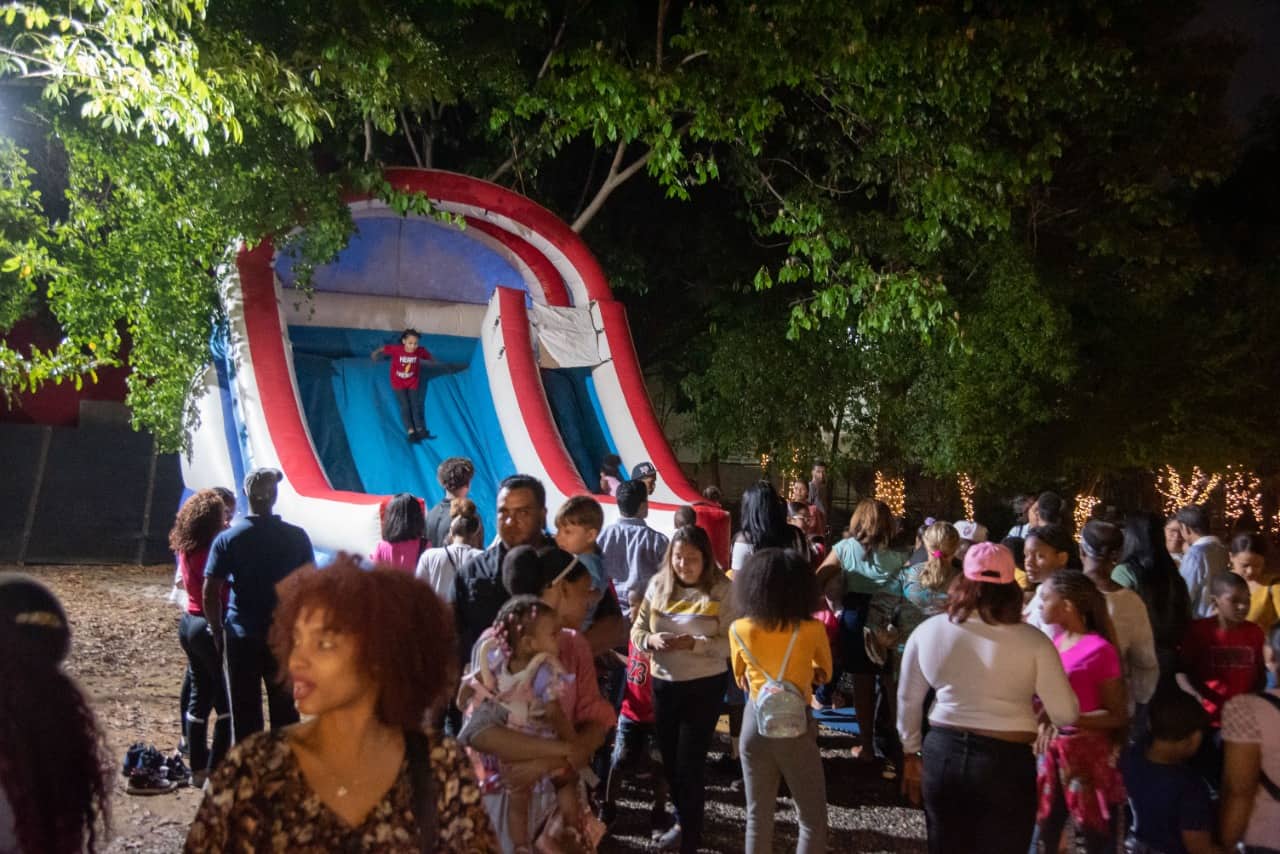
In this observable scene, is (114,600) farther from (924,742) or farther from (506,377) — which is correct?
(924,742)

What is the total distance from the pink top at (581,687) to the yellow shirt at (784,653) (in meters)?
0.80

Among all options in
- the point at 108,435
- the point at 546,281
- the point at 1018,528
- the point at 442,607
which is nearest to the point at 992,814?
the point at 442,607

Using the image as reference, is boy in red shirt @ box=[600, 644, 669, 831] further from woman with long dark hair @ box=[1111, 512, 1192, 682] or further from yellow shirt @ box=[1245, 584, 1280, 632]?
yellow shirt @ box=[1245, 584, 1280, 632]

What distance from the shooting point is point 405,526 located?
584 centimetres

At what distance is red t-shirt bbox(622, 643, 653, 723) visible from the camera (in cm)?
526

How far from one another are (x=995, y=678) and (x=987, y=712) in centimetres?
11

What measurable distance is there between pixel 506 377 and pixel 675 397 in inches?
349

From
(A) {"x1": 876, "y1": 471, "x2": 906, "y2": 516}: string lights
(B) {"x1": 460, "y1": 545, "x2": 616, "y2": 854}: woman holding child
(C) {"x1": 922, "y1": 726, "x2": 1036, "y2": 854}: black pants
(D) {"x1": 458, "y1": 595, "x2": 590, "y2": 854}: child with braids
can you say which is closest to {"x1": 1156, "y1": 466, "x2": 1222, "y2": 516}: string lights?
(A) {"x1": 876, "y1": 471, "x2": 906, "y2": 516}: string lights

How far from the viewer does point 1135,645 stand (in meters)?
4.41

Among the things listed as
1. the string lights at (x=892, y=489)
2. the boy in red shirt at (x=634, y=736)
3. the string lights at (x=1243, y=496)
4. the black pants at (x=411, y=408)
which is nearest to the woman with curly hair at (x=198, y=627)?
the boy in red shirt at (x=634, y=736)

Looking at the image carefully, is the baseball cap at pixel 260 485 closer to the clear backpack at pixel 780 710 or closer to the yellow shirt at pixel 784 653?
the yellow shirt at pixel 784 653

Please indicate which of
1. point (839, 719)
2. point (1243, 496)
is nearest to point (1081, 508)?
point (1243, 496)

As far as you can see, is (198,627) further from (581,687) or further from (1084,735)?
(1084,735)

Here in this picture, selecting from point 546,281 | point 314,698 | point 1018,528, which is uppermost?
point 546,281
